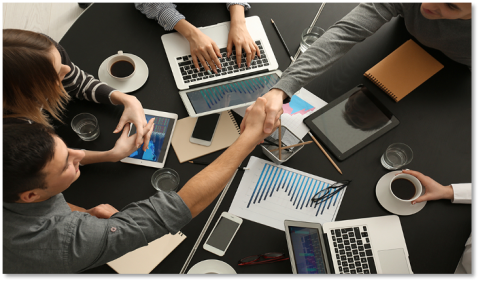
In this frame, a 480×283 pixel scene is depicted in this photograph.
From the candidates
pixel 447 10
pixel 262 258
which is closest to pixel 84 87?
pixel 262 258

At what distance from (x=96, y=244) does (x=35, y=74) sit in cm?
61

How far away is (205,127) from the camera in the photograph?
51.6 inches

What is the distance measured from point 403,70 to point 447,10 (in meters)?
0.29

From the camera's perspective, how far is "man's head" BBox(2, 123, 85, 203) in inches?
33.3

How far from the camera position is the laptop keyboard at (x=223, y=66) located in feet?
4.58

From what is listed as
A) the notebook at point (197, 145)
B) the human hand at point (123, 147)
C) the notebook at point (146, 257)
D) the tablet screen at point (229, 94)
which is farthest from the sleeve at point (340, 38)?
the notebook at point (146, 257)

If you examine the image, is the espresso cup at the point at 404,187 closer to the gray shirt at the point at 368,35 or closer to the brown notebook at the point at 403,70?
the brown notebook at the point at 403,70

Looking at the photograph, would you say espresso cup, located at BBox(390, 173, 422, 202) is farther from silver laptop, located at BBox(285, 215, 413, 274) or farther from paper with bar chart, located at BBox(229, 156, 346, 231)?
paper with bar chart, located at BBox(229, 156, 346, 231)

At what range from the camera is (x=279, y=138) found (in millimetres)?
1217

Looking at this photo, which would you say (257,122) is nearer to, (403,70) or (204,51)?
(204,51)

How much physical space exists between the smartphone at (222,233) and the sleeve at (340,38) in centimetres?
60

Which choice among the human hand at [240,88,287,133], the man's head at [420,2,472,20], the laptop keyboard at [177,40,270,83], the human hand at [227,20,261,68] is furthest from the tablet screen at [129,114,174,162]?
the man's head at [420,2,472,20]

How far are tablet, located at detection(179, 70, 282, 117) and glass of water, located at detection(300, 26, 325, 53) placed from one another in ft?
0.67
